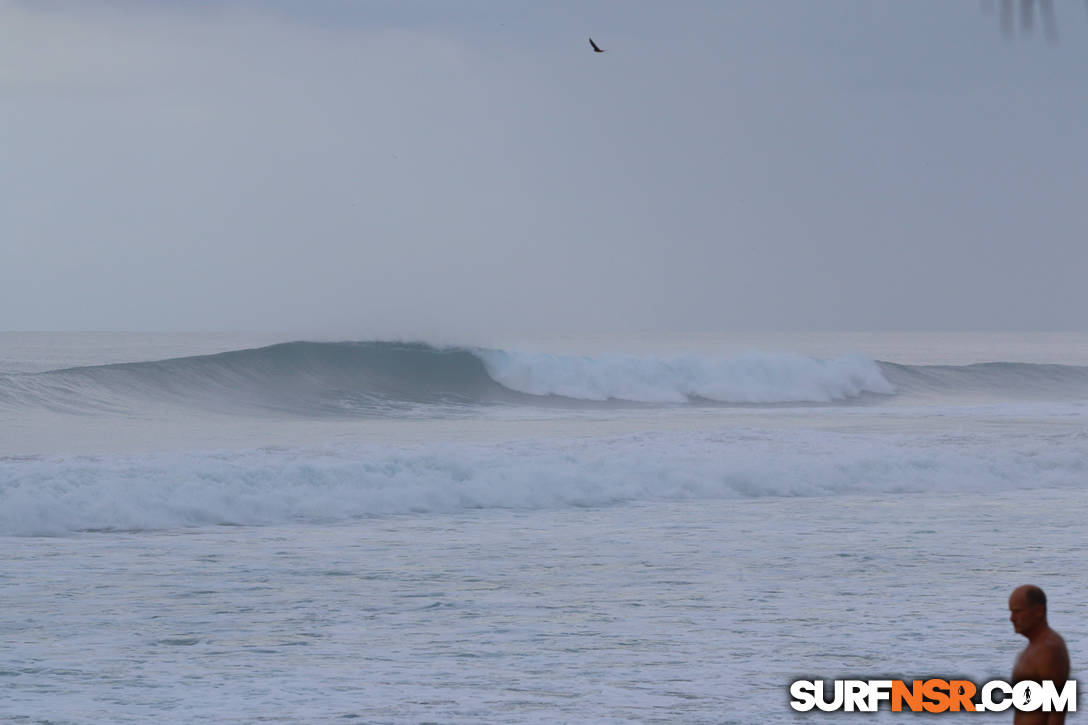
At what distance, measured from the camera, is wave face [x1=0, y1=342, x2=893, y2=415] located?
68.3 ft

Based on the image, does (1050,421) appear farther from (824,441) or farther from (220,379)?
(220,379)

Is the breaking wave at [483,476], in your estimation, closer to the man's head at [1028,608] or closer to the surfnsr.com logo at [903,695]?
the surfnsr.com logo at [903,695]

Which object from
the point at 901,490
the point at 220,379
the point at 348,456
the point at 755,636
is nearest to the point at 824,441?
the point at 901,490

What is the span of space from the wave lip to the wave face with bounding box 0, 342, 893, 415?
0.03 metres

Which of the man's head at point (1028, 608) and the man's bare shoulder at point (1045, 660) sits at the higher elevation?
the man's head at point (1028, 608)

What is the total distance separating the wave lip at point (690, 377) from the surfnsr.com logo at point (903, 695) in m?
21.1

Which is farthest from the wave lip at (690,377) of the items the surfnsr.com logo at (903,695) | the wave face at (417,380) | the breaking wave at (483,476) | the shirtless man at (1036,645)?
the shirtless man at (1036,645)

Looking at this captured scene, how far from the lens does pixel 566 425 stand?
19281 mm

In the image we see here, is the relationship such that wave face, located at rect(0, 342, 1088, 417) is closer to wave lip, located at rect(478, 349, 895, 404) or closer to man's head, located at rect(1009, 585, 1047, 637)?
wave lip, located at rect(478, 349, 895, 404)

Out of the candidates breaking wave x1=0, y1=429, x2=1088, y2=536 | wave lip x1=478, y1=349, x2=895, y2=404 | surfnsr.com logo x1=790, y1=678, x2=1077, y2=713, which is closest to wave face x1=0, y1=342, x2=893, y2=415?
wave lip x1=478, y1=349, x2=895, y2=404

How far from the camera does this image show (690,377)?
94.9 ft

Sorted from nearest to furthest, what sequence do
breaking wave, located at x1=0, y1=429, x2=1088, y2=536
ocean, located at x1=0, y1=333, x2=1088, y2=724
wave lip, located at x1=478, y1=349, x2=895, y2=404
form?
ocean, located at x1=0, y1=333, x2=1088, y2=724 → breaking wave, located at x1=0, y1=429, x2=1088, y2=536 → wave lip, located at x1=478, y1=349, x2=895, y2=404

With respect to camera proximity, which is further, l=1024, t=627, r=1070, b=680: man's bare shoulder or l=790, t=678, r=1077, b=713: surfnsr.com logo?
l=790, t=678, r=1077, b=713: surfnsr.com logo

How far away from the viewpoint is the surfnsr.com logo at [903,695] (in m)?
4.81
